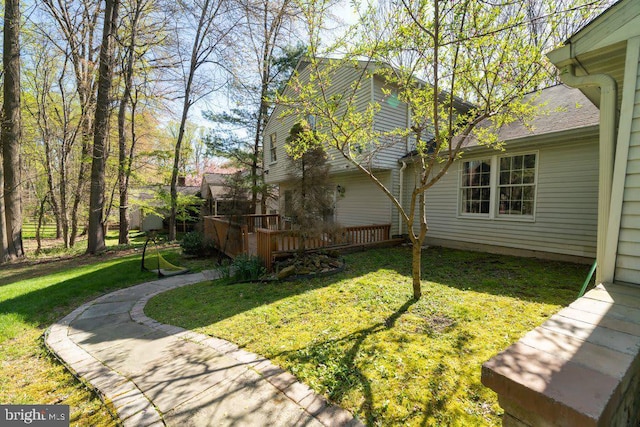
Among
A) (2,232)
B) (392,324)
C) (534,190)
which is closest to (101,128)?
(2,232)

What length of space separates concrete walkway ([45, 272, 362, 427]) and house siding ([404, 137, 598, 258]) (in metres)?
7.09

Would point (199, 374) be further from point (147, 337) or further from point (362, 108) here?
point (362, 108)

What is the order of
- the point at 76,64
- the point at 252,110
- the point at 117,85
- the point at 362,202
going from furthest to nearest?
the point at 252,110 < the point at 117,85 < the point at 76,64 < the point at 362,202

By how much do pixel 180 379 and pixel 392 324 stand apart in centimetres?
248

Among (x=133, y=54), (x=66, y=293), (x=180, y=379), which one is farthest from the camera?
(x=133, y=54)

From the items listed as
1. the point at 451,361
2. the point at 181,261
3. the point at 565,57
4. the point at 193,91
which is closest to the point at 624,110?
the point at 565,57

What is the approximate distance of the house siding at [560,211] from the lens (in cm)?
607

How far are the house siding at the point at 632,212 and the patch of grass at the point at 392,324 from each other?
123 centimetres

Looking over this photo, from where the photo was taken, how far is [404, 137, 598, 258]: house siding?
6066 millimetres

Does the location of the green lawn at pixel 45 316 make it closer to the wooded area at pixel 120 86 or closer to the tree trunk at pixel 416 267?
the wooded area at pixel 120 86

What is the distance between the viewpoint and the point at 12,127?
9.71 meters

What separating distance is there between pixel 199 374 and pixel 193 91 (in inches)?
598

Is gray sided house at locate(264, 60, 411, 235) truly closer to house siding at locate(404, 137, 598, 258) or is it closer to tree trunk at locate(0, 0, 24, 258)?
house siding at locate(404, 137, 598, 258)

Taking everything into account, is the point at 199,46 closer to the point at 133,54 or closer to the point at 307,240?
the point at 133,54
